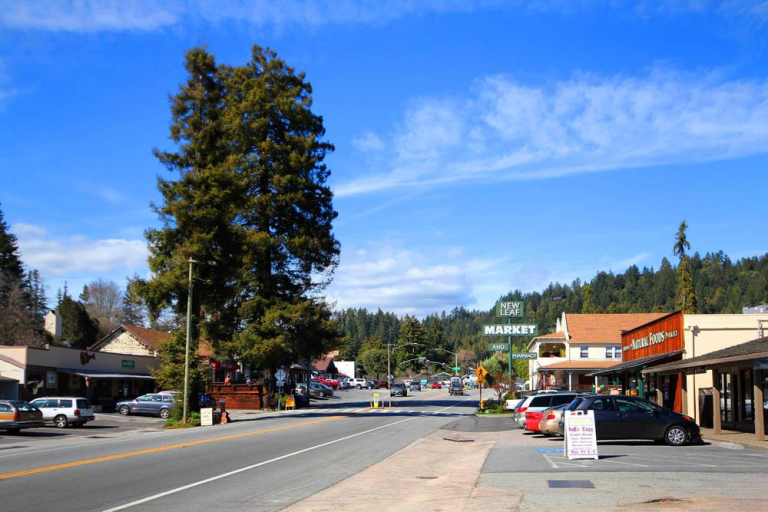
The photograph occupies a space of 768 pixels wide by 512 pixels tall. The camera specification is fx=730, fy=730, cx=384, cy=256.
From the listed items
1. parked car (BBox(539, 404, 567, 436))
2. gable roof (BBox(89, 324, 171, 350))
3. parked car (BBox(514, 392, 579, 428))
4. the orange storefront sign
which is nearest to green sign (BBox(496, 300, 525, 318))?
the orange storefront sign

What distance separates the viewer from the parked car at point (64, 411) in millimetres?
36562

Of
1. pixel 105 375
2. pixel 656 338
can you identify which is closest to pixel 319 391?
pixel 105 375

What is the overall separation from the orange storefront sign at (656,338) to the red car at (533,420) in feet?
29.8

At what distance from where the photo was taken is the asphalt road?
476 inches

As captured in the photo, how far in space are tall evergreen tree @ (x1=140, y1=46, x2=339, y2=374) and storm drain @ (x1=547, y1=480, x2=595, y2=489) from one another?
3061 cm

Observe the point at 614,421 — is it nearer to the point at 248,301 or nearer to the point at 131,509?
the point at 131,509

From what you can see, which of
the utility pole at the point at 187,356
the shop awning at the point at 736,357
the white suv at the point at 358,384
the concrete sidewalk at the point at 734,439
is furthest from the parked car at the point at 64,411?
the white suv at the point at 358,384

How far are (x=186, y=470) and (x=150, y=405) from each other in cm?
3236

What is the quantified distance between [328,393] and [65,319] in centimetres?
3158

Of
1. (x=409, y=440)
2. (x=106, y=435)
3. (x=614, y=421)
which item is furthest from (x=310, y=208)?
(x=614, y=421)

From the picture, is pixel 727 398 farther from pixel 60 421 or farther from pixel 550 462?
pixel 60 421

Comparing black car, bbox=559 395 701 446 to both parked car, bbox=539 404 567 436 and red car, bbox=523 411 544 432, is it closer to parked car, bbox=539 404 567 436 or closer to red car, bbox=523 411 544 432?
parked car, bbox=539 404 567 436

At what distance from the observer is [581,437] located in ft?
57.4

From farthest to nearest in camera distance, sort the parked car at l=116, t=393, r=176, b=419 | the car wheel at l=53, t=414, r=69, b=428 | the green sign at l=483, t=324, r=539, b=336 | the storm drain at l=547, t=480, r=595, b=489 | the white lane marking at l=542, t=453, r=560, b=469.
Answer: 1. the green sign at l=483, t=324, r=539, b=336
2. the parked car at l=116, t=393, r=176, b=419
3. the car wheel at l=53, t=414, r=69, b=428
4. the white lane marking at l=542, t=453, r=560, b=469
5. the storm drain at l=547, t=480, r=595, b=489
